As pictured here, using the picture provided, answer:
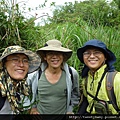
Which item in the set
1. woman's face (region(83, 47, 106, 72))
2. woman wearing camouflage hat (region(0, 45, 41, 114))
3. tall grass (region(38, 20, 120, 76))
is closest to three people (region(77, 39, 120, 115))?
woman's face (region(83, 47, 106, 72))

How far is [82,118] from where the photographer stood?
2615mm

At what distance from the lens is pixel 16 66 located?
206 cm

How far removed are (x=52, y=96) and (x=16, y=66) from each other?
773mm

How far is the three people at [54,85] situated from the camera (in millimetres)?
2686

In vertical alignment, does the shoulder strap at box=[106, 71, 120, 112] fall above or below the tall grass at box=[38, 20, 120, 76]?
below

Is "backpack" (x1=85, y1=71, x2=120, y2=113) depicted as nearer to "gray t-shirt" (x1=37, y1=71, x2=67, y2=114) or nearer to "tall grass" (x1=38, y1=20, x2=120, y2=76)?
"gray t-shirt" (x1=37, y1=71, x2=67, y2=114)

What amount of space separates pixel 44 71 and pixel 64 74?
0.73 feet

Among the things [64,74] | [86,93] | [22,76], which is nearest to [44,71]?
[64,74]

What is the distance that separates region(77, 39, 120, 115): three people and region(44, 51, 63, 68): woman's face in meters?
0.22

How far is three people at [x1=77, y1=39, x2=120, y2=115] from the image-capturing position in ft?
7.61

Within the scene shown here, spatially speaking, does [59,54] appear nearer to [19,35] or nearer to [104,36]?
[19,35]

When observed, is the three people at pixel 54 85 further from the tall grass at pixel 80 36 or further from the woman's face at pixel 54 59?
the tall grass at pixel 80 36

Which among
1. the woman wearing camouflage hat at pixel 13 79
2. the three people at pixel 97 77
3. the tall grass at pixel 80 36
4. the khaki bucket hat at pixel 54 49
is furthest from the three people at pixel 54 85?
the tall grass at pixel 80 36

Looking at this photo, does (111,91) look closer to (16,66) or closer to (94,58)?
(94,58)
